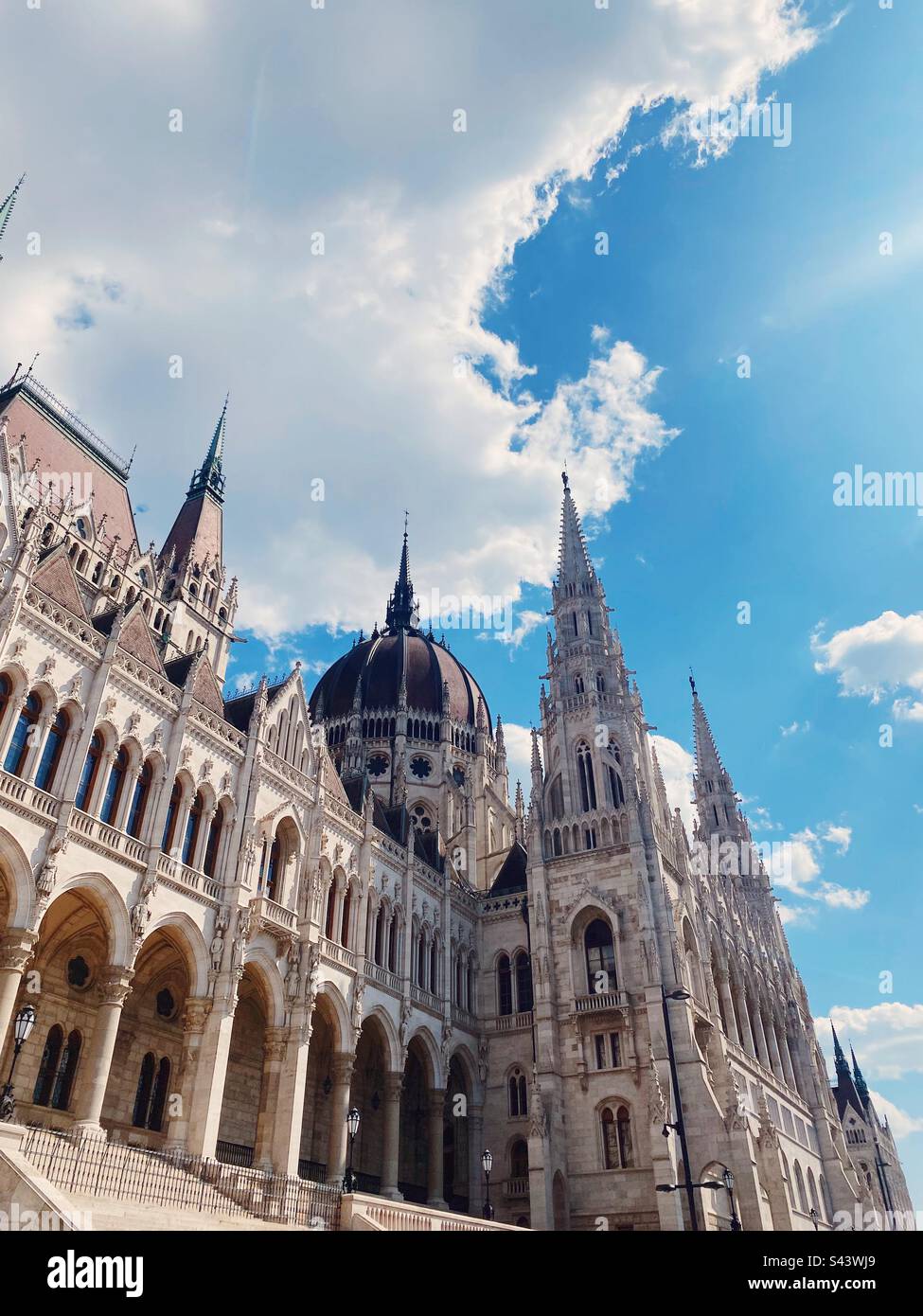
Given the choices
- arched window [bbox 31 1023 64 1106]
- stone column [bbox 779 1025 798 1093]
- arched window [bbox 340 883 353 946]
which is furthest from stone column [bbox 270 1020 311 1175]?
stone column [bbox 779 1025 798 1093]

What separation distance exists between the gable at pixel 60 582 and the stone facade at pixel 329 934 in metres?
0.13

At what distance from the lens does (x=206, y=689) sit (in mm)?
30625

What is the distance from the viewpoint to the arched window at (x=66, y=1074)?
24.8 meters

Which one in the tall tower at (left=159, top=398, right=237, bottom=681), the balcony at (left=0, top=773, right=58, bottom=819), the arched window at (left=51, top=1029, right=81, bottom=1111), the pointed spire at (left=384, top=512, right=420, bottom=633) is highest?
the pointed spire at (left=384, top=512, right=420, bottom=633)

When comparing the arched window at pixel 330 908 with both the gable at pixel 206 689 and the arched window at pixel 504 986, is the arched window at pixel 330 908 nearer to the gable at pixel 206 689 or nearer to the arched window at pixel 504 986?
the gable at pixel 206 689

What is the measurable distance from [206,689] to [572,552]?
28.0m

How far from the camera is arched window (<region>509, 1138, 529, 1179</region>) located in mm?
36531

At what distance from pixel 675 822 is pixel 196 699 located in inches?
994

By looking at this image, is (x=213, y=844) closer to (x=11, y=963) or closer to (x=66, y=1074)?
(x=66, y=1074)

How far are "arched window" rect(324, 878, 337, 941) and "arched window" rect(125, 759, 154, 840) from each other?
30.1 feet

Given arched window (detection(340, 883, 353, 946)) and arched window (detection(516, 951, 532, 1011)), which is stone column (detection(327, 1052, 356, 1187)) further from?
arched window (detection(516, 951, 532, 1011))

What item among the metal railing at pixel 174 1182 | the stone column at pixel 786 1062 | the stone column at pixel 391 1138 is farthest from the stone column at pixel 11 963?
the stone column at pixel 786 1062
